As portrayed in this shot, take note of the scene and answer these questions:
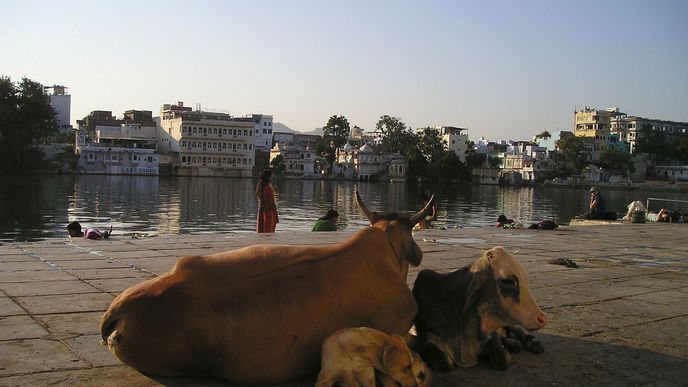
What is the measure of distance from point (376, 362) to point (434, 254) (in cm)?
603

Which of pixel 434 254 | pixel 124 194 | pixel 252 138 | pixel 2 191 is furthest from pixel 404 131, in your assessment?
pixel 434 254

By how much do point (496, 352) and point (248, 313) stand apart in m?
1.54

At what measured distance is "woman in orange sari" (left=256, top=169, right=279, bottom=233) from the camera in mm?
11992

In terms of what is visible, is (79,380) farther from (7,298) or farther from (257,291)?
(7,298)

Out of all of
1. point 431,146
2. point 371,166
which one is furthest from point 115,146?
point 431,146

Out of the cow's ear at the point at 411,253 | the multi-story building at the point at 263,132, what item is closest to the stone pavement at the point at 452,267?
the cow's ear at the point at 411,253

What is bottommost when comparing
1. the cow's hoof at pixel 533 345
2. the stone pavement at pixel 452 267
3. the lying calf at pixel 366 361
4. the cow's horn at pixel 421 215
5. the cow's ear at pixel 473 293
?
the stone pavement at pixel 452 267

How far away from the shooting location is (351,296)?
343 cm

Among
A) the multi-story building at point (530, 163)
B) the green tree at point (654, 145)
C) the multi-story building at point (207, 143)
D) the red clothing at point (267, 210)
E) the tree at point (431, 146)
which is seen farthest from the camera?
the green tree at point (654, 145)

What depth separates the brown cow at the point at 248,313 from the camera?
127 inches

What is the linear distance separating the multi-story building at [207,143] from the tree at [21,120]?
67.6 ft

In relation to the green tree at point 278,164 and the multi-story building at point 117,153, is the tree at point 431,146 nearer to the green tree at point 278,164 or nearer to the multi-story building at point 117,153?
the green tree at point 278,164

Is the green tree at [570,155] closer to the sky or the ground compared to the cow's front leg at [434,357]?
closer to the sky

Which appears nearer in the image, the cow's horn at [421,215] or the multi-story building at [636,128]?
the cow's horn at [421,215]
